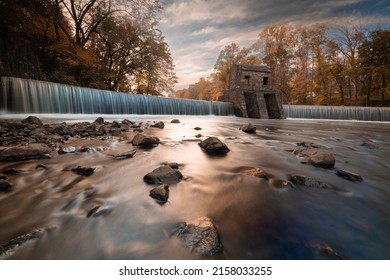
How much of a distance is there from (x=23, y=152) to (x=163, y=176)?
72.0 inches

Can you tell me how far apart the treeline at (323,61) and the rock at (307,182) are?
28.1 metres

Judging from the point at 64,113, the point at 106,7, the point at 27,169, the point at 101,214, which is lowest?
the point at 101,214

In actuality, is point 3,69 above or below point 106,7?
below

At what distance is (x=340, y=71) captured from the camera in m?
25.0

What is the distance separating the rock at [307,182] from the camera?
1.74 meters

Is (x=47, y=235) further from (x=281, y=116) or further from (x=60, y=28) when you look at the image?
(x=60, y=28)

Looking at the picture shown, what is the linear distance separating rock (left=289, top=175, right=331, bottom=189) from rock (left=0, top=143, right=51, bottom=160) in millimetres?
2895

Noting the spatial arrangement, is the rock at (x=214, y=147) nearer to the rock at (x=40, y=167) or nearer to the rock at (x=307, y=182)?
the rock at (x=307, y=182)

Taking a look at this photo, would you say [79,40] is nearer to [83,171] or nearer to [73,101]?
[73,101]

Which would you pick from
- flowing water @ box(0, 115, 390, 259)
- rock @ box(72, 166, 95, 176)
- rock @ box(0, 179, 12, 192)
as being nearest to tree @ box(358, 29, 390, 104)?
flowing water @ box(0, 115, 390, 259)

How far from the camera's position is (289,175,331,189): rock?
5.71 ft
